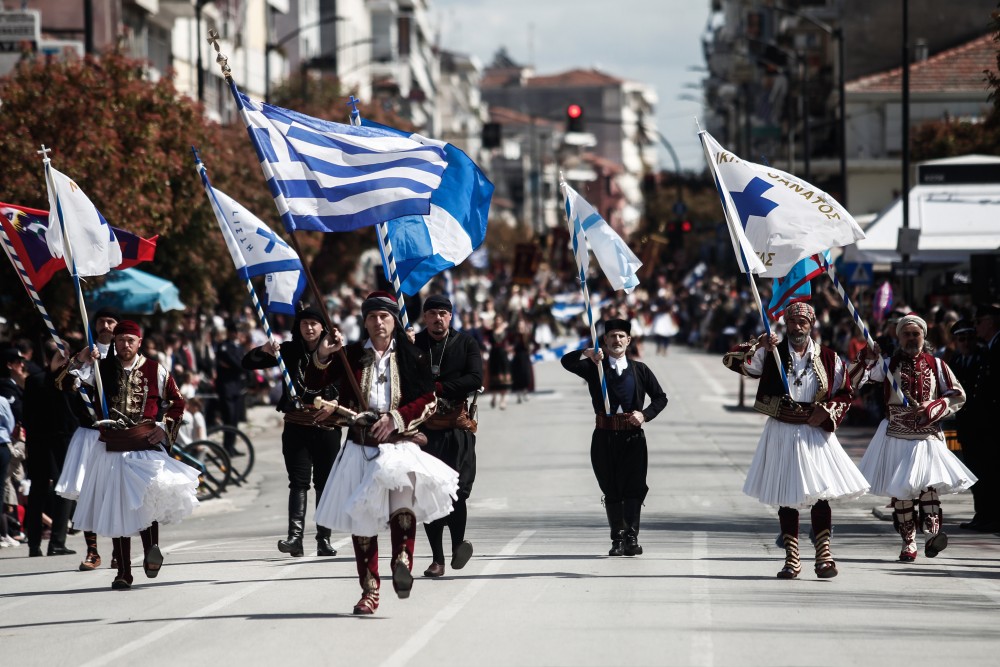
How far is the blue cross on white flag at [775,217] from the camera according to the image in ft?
42.3

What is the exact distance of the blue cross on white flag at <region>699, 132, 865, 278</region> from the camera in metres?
12.9

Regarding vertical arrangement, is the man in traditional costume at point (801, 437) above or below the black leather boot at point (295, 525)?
above

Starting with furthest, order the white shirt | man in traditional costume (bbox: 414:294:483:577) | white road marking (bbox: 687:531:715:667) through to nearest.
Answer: man in traditional costume (bbox: 414:294:483:577)
the white shirt
white road marking (bbox: 687:531:715:667)

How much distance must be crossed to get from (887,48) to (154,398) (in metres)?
56.5

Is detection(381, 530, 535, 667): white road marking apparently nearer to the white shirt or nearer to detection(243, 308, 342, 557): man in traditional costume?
the white shirt

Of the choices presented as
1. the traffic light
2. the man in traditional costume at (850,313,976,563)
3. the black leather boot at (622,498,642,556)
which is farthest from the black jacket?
the traffic light

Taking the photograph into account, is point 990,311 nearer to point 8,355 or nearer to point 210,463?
point 8,355

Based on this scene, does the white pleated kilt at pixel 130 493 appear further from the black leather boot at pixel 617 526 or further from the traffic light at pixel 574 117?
the traffic light at pixel 574 117

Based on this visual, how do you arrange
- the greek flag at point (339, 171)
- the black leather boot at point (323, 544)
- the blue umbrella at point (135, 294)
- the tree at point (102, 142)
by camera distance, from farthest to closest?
the blue umbrella at point (135, 294), the tree at point (102, 142), the black leather boot at point (323, 544), the greek flag at point (339, 171)

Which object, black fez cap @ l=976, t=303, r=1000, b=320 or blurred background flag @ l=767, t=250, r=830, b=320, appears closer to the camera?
blurred background flag @ l=767, t=250, r=830, b=320

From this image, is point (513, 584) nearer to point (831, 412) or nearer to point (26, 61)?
point (831, 412)

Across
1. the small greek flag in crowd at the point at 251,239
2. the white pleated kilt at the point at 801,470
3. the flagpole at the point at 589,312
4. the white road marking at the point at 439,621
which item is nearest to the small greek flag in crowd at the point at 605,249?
the flagpole at the point at 589,312

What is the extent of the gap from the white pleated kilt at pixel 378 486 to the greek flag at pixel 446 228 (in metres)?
2.62

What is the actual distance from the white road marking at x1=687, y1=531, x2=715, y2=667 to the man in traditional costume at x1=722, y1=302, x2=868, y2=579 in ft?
2.23
